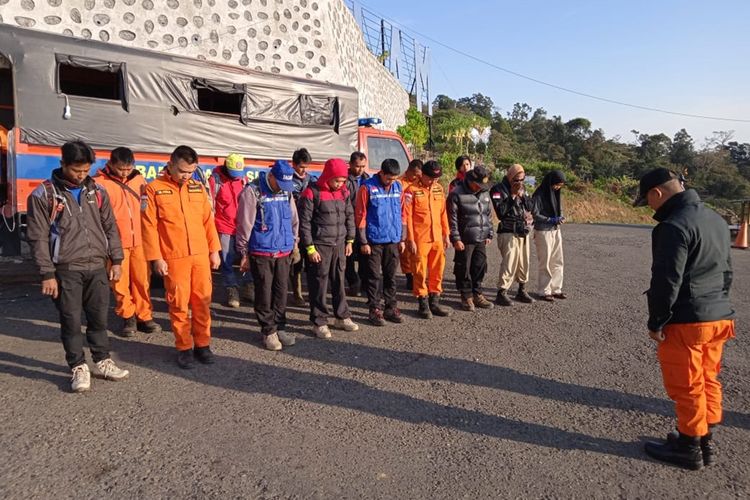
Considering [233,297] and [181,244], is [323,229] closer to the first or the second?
[181,244]

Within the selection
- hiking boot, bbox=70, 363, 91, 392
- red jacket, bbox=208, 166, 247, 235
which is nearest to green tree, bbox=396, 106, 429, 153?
red jacket, bbox=208, 166, 247, 235

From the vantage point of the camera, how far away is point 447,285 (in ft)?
24.2

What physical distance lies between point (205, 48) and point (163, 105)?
693 cm

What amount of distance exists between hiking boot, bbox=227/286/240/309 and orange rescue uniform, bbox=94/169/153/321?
1.16 meters

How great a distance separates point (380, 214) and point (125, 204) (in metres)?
2.61

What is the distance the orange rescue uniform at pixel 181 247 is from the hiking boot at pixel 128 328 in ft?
3.61

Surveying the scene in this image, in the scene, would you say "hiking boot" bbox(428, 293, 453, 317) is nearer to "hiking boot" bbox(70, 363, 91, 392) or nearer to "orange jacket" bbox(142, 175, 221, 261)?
"orange jacket" bbox(142, 175, 221, 261)

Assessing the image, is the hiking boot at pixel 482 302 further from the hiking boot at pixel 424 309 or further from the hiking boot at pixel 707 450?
the hiking boot at pixel 707 450

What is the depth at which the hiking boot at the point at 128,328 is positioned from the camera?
4.89m

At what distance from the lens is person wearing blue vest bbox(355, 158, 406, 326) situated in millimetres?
5293

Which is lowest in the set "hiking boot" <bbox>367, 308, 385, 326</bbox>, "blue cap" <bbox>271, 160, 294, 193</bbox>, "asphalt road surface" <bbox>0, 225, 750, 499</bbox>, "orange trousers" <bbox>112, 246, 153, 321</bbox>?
"asphalt road surface" <bbox>0, 225, 750, 499</bbox>

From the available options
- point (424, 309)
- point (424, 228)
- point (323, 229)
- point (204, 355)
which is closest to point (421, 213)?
point (424, 228)

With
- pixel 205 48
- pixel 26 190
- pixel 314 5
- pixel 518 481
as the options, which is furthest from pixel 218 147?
pixel 314 5

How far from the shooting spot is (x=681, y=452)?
2840 mm
